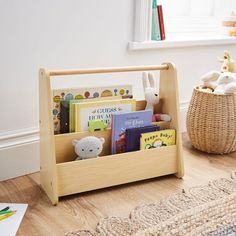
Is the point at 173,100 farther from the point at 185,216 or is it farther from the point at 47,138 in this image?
the point at 185,216

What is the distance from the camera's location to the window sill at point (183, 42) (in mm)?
1614

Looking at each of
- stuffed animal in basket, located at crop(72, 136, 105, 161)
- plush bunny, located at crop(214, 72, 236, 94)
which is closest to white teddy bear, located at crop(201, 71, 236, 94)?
plush bunny, located at crop(214, 72, 236, 94)

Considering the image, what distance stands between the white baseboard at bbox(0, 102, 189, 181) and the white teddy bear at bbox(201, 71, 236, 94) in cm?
78

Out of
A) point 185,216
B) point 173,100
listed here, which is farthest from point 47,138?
point 185,216

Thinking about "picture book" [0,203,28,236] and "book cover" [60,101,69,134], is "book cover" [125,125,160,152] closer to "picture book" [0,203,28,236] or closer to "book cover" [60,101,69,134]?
"book cover" [60,101,69,134]

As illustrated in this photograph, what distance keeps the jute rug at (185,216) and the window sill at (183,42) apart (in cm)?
66

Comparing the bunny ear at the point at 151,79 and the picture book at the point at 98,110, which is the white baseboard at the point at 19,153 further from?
the bunny ear at the point at 151,79

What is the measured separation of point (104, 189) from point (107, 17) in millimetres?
691

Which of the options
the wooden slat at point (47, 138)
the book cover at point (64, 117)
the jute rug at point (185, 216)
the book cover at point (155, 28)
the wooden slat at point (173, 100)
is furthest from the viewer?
the book cover at point (155, 28)

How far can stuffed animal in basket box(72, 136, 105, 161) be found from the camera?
122 cm

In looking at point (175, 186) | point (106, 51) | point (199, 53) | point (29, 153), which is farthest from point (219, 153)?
point (29, 153)

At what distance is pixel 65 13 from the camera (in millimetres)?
1388

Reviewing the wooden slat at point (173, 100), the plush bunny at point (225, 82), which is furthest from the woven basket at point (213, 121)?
the wooden slat at point (173, 100)

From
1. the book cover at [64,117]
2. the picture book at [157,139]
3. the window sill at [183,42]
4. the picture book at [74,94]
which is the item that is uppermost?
the window sill at [183,42]
